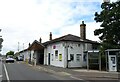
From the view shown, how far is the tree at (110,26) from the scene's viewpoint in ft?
122

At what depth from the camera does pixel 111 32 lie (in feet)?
123

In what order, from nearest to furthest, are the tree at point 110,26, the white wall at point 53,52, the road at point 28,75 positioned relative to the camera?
the road at point 28,75 → the tree at point 110,26 → the white wall at point 53,52

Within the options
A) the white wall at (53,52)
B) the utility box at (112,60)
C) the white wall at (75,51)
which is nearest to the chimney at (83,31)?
the white wall at (75,51)

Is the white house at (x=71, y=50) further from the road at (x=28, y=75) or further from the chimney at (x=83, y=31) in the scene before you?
the road at (x=28, y=75)

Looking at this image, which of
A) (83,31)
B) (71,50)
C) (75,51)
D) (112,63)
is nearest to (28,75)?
(112,63)

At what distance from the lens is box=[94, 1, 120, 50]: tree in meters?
37.3

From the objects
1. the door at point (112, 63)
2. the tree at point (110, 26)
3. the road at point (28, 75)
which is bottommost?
the road at point (28, 75)

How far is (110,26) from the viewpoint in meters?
37.6

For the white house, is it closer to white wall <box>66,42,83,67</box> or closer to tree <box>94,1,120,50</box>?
white wall <box>66,42,83,67</box>

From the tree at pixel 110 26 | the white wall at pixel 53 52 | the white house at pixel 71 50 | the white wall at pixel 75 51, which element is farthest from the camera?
the white wall at pixel 53 52

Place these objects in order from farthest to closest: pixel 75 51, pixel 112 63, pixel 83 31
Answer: pixel 83 31, pixel 75 51, pixel 112 63

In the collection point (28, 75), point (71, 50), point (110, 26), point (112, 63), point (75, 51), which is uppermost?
point (110, 26)

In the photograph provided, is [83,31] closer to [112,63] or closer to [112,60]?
[112,60]

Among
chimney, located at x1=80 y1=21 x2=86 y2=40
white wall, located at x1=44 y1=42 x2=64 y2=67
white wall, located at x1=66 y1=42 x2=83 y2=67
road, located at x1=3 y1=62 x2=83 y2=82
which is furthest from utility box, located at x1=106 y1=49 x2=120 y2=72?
chimney, located at x1=80 y1=21 x2=86 y2=40
